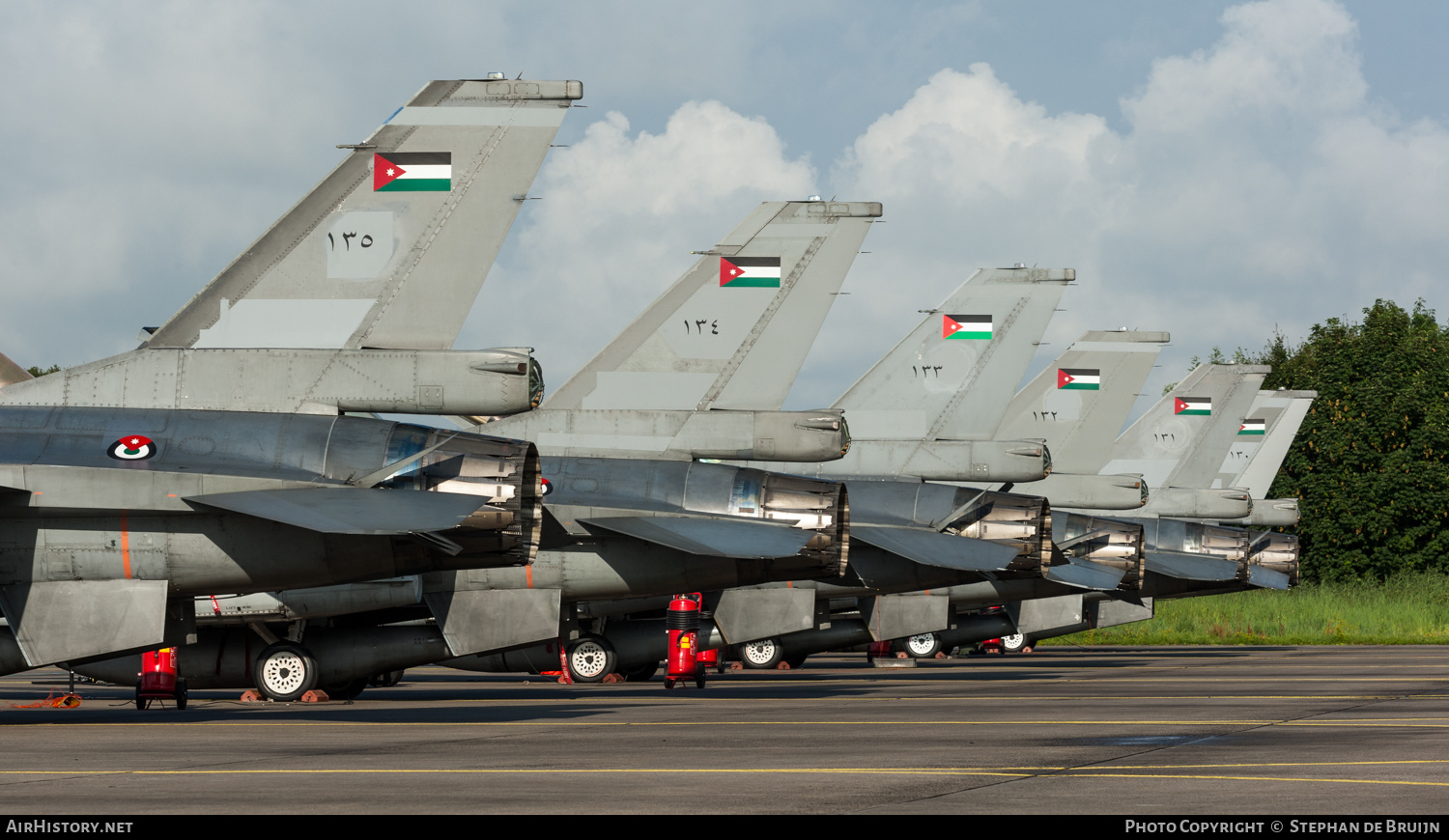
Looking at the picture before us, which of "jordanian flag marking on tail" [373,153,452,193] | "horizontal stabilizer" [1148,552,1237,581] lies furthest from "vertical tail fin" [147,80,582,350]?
"horizontal stabilizer" [1148,552,1237,581]

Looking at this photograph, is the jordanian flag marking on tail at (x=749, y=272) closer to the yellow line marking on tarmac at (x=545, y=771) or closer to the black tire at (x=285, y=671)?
the black tire at (x=285, y=671)

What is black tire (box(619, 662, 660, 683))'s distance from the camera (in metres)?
26.3

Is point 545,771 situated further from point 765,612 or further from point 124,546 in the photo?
point 765,612

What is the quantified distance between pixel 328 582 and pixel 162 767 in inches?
158

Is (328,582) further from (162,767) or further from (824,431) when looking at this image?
(824,431)

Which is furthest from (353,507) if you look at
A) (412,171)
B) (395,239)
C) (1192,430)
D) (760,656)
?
(1192,430)

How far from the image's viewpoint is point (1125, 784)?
1095 centimetres

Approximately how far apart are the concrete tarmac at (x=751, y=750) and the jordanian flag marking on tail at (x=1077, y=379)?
10.4 meters

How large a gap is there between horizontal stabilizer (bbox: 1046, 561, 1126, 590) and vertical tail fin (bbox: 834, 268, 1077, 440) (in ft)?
11.5

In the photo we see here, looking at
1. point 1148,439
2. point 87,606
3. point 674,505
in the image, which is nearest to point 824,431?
point 674,505

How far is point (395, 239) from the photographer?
16.8m

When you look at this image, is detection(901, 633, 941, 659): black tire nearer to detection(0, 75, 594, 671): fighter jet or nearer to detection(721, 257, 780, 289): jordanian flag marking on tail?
detection(721, 257, 780, 289): jordanian flag marking on tail

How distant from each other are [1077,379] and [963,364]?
769cm
